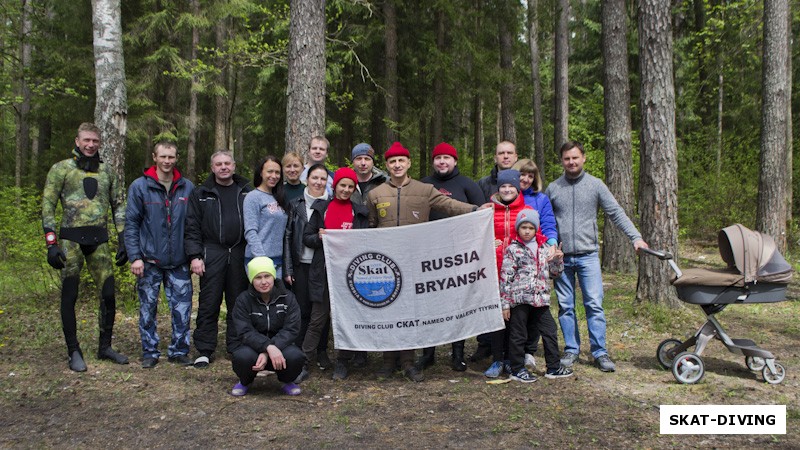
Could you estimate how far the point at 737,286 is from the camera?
5.58 metres

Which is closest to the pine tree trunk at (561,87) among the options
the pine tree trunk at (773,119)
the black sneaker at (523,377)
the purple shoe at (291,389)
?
the pine tree trunk at (773,119)

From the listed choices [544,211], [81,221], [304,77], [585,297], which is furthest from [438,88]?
[81,221]

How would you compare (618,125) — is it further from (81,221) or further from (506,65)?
(81,221)

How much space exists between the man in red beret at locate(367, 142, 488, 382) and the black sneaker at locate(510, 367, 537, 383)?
0.89 meters

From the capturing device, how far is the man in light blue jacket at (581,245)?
6.12 meters

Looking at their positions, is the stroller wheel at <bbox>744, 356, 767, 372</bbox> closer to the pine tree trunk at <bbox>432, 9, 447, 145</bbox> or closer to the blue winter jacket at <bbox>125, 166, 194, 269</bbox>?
the blue winter jacket at <bbox>125, 166, 194, 269</bbox>

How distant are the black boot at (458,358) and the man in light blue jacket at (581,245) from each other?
1010mm

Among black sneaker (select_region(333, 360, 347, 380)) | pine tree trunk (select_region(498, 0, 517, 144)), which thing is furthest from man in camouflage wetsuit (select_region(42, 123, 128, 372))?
pine tree trunk (select_region(498, 0, 517, 144))

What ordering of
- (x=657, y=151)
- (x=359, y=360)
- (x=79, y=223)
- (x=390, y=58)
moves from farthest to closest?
(x=390, y=58) < (x=657, y=151) < (x=359, y=360) < (x=79, y=223)

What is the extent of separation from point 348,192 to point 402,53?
15.5 metres

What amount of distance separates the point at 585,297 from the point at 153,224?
4.47m

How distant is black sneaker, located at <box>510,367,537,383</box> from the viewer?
18.7 ft

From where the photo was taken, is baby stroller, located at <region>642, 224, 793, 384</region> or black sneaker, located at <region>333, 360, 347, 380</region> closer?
baby stroller, located at <region>642, 224, 793, 384</region>

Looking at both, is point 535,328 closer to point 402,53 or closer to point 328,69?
point 328,69
